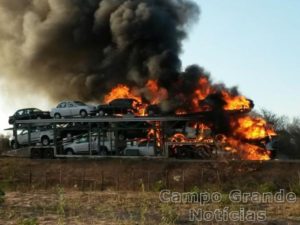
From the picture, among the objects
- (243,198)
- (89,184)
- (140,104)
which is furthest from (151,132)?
(243,198)

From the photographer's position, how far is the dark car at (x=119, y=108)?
37.0 metres

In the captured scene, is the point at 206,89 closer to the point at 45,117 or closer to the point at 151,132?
the point at 151,132

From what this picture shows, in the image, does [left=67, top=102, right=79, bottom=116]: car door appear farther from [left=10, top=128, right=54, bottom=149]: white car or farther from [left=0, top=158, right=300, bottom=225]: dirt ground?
[left=0, top=158, right=300, bottom=225]: dirt ground

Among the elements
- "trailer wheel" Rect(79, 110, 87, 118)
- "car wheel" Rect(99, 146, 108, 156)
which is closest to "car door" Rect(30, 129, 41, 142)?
"trailer wheel" Rect(79, 110, 87, 118)

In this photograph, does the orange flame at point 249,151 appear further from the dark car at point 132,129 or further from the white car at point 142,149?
the dark car at point 132,129

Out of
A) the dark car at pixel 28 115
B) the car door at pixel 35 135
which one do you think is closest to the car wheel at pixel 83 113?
the dark car at pixel 28 115

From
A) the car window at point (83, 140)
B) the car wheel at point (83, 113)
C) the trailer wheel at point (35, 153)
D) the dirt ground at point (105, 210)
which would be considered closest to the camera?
the dirt ground at point (105, 210)

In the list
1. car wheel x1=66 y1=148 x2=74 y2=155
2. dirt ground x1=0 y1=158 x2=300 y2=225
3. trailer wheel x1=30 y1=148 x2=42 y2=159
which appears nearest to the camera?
dirt ground x1=0 y1=158 x2=300 y2=225

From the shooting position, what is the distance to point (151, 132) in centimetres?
3400

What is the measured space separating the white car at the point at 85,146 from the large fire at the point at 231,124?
3.00 m

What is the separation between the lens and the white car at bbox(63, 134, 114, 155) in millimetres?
35281

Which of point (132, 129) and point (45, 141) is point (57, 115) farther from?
point (132, 129)

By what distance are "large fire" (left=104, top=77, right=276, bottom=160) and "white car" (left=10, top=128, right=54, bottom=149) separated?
6024 millimetres

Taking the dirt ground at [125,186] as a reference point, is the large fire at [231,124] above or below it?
above
